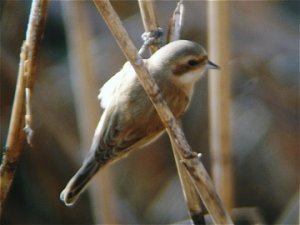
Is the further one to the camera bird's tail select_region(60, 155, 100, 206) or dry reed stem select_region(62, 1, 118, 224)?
dry reed stem select_region(62, 1, 118, 224)

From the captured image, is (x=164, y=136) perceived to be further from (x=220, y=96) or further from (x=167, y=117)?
(x=167, y=117)

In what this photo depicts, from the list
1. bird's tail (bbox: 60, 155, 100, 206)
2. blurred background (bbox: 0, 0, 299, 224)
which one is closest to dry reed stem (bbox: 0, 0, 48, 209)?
bird's tail (bbox: 60, 155, 100, 206)

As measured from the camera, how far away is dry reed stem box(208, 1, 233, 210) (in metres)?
2.45

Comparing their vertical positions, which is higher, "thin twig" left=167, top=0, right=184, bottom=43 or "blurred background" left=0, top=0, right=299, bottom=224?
"thin twig" left=167, top=0, right=184, bottom=43

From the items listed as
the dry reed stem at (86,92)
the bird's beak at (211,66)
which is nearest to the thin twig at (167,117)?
the bird's beak at (211,66)

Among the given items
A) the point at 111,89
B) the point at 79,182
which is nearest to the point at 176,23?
the point at 111,89

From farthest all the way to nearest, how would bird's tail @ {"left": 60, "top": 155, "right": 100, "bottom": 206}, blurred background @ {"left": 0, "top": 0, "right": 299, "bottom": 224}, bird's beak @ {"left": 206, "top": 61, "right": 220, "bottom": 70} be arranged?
blurred background @ {"left": 0, "top": 0, "right": 299, "bottom": 224} → bird's beak @ {"left": 206, "top": 61, "right": 220, "bottom": 70} → bird's tail @ {"left": 60, "top": 155, "right": 100, "bottom": 206}

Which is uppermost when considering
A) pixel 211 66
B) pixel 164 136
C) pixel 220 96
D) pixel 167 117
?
pixel 167 117

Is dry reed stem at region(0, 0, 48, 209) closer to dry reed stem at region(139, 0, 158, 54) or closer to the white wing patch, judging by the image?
dry reed stem at region(139, 0, 158, 54)

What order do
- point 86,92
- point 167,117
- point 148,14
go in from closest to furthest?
point 167,117, point 148,14, point 86,92

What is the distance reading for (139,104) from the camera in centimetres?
248

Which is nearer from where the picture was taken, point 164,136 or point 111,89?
point 111,89

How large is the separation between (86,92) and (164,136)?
1088 millimetres

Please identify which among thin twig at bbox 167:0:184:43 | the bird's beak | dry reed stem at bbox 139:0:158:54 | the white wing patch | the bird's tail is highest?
dry reed stem at bbox 139:0:158:54
